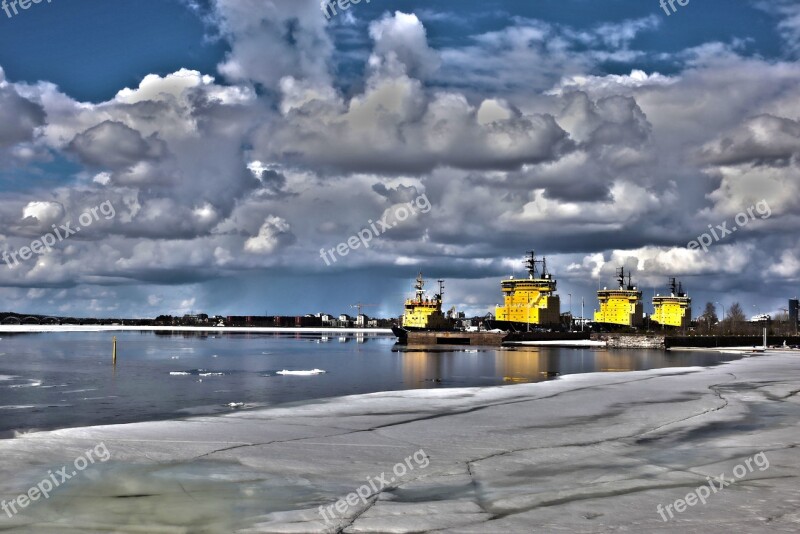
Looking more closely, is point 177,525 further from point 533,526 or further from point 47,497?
point 533,526

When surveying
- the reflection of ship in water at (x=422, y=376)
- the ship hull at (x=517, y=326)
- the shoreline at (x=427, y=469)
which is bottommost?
the reflection of ship in water at (x=422, y=376)

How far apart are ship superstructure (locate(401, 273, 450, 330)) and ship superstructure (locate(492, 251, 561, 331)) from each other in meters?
18.8

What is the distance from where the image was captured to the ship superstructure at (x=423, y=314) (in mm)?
142000

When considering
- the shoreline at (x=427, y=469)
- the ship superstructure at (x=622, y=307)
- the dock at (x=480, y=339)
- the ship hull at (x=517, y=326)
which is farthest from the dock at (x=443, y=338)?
the shoreline at (x=427, y=469)

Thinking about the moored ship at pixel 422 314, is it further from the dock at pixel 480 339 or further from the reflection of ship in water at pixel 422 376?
the reflection of ship in water at pixel 422 376

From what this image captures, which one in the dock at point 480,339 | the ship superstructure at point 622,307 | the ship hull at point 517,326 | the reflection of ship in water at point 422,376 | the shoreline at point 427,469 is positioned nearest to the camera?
the shoreline at point 427,469

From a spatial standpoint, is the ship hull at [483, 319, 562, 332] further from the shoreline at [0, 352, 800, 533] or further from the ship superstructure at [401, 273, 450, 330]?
the shoreline at [0, 352, 800, 533]

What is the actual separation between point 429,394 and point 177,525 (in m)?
22.4

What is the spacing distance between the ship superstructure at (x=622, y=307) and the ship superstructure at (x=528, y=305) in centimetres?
2680

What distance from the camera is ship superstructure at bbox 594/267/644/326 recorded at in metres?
181

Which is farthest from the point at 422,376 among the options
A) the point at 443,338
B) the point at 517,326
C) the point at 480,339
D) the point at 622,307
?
the point at 622,307

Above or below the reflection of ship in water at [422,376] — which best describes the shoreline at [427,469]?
above

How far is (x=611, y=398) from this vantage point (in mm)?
30422

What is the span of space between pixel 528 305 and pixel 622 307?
3901 cm
